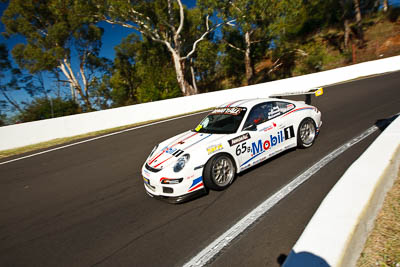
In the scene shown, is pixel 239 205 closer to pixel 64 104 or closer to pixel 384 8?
pixel 64 104

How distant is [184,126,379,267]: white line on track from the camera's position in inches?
104

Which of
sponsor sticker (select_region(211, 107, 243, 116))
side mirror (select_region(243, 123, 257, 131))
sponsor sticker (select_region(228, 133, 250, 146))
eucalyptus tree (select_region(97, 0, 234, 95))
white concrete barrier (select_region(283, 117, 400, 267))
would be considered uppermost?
eucalyptus tree (select_region(97, 0, 234, 95))

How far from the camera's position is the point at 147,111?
13469 mm

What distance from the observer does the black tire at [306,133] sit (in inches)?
200

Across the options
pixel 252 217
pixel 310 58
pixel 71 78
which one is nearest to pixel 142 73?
pixel 71 78

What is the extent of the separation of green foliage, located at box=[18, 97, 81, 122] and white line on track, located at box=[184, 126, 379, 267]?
54.9 ft

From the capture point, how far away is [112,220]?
3664 millimetres

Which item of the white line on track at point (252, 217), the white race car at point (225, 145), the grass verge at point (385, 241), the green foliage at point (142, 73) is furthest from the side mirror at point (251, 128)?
the green foliage at point (142, 73)

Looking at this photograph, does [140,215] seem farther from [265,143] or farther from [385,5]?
[385,5]

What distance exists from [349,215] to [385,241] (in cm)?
38

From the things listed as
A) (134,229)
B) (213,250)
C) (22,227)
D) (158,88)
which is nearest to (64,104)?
(158,88)

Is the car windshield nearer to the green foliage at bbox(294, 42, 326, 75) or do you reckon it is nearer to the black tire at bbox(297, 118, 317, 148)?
the black tire at bbox(297, 118, 317, 148)

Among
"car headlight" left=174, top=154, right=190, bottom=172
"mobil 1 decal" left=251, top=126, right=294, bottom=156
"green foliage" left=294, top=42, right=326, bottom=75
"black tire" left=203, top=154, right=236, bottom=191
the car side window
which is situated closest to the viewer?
"car headlight" left=174, top=154, right=190, bottom=172

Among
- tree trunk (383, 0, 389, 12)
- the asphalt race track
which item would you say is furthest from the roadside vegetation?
the asphalt race track
